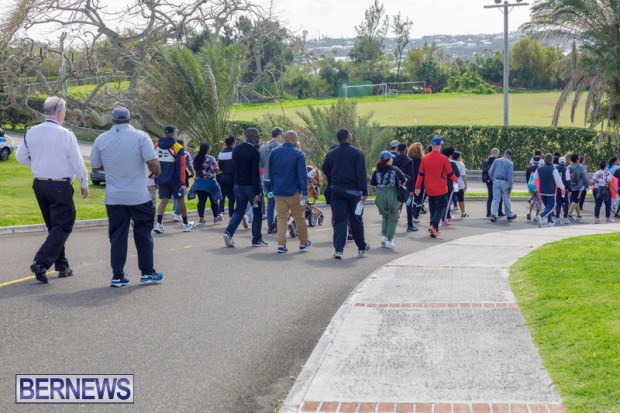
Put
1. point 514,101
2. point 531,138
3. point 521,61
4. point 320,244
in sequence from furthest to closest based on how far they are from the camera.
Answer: point 521,61 < point 514,101 < point 531,138 < point 320,244

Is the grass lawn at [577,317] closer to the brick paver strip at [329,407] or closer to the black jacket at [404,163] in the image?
the brick paver strip at [329,407]

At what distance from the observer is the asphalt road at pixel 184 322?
6527 mm

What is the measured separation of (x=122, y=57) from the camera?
108 feet

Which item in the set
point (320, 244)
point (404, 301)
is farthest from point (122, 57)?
point (404, 301)

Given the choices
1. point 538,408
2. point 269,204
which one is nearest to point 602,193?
point 269,204

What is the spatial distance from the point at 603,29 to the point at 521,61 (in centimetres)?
6959

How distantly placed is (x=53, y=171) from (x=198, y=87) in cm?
1921

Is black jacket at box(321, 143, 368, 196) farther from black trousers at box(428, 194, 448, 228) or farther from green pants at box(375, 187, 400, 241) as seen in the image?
black trousers at box(428, 194, 448, 228)

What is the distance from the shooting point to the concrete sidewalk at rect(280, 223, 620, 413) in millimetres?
5930

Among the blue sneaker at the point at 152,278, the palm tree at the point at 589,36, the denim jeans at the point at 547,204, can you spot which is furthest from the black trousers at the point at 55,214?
the palm tree at the point at 589,36

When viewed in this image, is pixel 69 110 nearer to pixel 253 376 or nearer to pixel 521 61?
pixel 253 376

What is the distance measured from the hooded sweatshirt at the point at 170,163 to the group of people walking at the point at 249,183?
2 cm

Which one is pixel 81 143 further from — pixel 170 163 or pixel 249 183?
pixel 249 183

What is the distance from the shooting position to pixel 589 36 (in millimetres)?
33656
